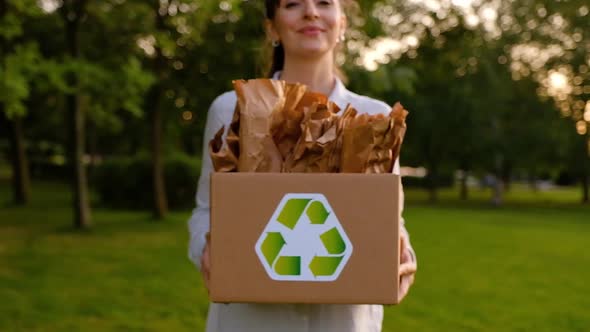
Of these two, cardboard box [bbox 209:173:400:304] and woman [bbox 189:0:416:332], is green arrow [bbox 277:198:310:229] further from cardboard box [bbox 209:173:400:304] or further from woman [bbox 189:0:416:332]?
A: woman [bbox 189:0:416:332]

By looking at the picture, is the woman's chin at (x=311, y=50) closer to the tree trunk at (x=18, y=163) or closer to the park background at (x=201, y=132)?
the park background at (x=201, y=132)

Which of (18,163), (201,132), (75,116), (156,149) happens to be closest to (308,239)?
(75,116)

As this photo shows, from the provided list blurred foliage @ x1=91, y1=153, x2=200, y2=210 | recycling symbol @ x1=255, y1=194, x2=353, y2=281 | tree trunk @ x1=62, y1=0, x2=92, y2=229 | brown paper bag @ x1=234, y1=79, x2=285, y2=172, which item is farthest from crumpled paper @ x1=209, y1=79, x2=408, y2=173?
blurred foliage @ x1=91, y1=153, x2=200, y2=210

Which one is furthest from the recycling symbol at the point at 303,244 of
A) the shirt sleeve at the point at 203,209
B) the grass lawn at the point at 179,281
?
the grass lawn at the point at 179,281

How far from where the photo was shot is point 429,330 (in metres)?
6.19

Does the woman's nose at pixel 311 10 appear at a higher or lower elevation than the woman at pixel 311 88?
higher

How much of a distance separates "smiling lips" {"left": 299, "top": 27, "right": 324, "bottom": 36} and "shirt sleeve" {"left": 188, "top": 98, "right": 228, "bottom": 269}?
0.34m

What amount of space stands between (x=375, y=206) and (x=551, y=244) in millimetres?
12895

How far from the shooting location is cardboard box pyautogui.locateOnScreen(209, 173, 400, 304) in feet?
4.78

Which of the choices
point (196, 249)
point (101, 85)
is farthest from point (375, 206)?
point (101, 85)

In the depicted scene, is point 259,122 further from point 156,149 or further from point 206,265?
point 156,149

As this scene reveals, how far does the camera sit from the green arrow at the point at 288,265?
1465 mm

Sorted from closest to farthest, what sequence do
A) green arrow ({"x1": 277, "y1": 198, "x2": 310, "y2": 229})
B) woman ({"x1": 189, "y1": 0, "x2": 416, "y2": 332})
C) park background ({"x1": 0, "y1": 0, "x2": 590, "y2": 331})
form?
green arrow ({"x1": 277, "y1": 198, "x2": 310, "y2": 229}) < woman ({"x1": 189, "y1": 0, "x2": 416, "y2": 332}) < park background ({"x1": 0, "y1": 0, "x2": 590, "y2": 331})

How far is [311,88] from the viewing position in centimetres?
201
